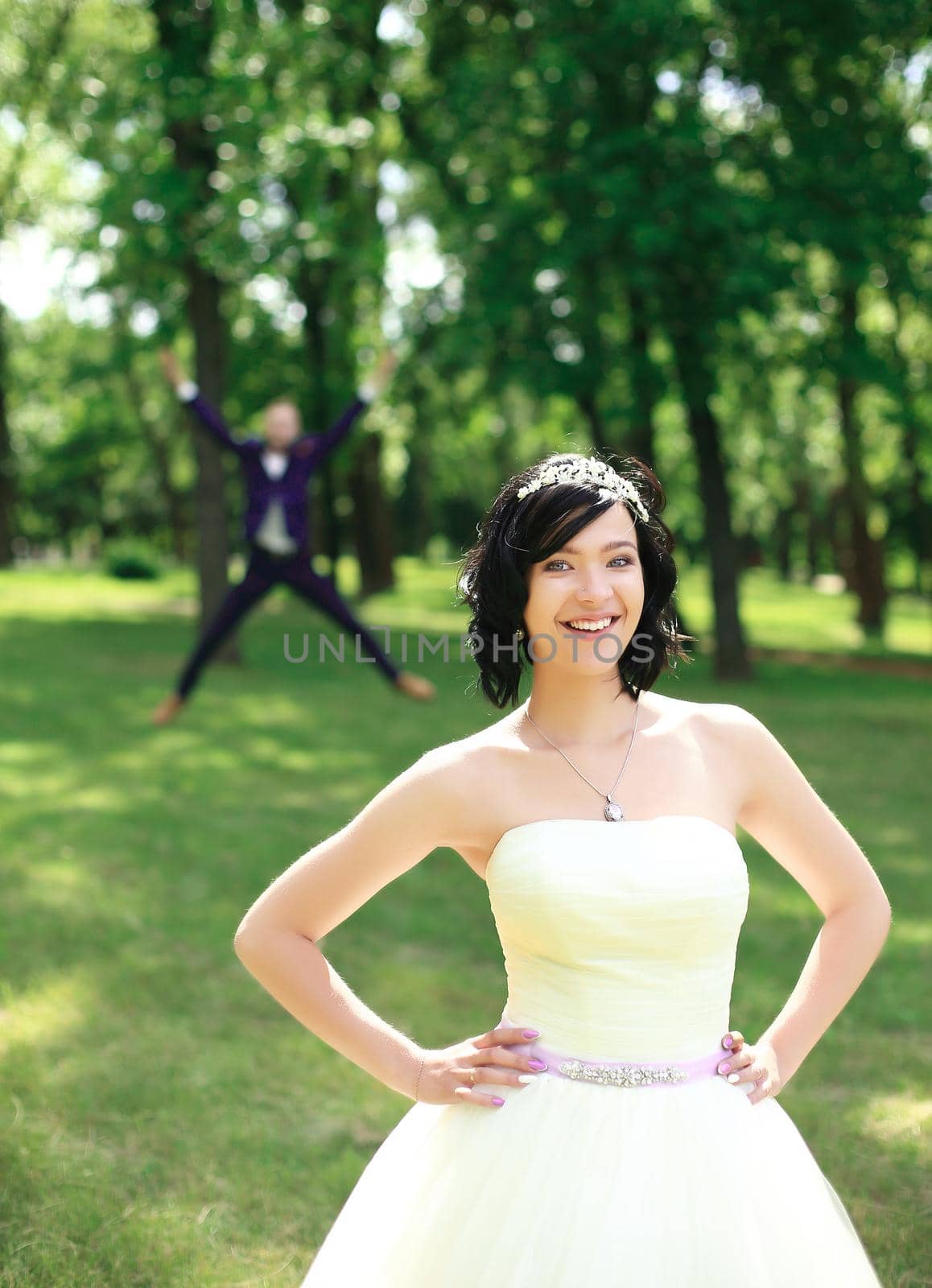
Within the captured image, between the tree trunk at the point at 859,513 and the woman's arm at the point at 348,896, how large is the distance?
17822 mm

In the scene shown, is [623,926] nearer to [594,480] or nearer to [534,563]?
[534,563]

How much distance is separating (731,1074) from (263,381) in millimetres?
24437

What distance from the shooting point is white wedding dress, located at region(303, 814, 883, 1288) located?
90.0 inches

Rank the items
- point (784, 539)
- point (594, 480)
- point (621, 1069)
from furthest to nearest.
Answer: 1. point (784, 539)
2. point (594, 480)
3. point (621, 1069)

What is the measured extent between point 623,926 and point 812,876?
0.55 metres

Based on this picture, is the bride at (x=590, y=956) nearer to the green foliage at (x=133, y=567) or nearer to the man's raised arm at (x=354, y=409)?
the man's raised arm at (x=354, y=409)

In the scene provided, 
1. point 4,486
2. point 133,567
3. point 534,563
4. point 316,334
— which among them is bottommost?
point 133,567

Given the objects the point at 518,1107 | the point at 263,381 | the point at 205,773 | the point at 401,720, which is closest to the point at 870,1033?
the point at 518,1107

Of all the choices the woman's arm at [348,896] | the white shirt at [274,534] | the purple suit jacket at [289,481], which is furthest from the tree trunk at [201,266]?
the woman's arm at [348,896]

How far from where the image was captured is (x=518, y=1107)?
2.42 meters

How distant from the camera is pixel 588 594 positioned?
2.51m

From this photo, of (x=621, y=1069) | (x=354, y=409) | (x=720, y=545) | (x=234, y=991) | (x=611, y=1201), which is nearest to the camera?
(x=611, y=1201)

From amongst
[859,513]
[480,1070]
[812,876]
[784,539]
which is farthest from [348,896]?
[784,539]

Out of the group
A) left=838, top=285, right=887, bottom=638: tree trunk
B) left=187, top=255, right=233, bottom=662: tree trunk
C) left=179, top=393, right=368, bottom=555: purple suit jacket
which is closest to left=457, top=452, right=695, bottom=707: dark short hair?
left=179, top=393, right=368, bottom=555: purple suit jacket
